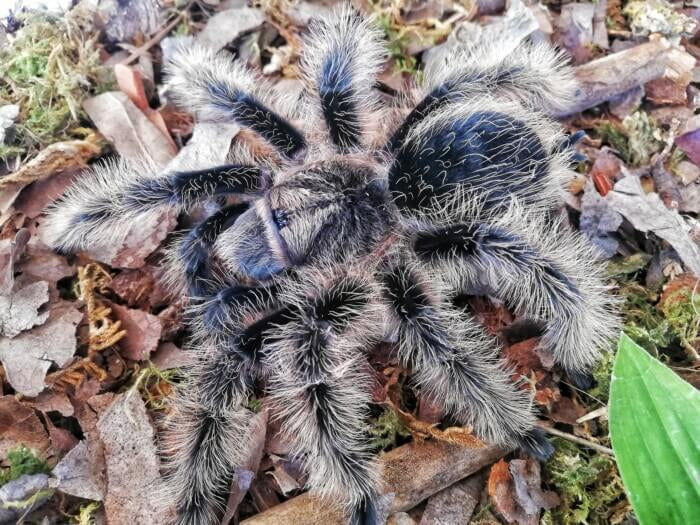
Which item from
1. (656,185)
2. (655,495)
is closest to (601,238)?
(656,185)

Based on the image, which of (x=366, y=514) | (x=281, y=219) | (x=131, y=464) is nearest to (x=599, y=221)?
(x=281, y=219)

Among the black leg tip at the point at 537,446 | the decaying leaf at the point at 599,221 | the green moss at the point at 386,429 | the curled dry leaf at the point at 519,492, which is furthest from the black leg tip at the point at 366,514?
the decaying leaf at the point at 599,221

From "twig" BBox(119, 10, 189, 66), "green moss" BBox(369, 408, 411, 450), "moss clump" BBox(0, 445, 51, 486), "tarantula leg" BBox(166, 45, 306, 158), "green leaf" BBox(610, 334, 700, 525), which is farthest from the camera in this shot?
"twig" BBox(119, 10, 189, 66)

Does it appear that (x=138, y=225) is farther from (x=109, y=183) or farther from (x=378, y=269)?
(x=378, y=269)

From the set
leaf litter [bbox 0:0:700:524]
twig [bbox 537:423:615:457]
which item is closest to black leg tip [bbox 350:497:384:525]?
leaf litter [bbox 0:0:700:524]

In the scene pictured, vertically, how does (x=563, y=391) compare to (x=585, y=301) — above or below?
below

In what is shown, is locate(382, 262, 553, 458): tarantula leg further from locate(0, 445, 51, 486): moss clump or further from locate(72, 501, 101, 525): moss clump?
locate(0, 445, 51, 486): moss clump

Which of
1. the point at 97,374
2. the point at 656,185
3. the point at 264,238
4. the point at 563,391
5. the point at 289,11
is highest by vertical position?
the point at 289,11

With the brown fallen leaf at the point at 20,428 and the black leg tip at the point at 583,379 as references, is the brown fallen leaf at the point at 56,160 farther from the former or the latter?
the black leg tip at the point at 583,379
